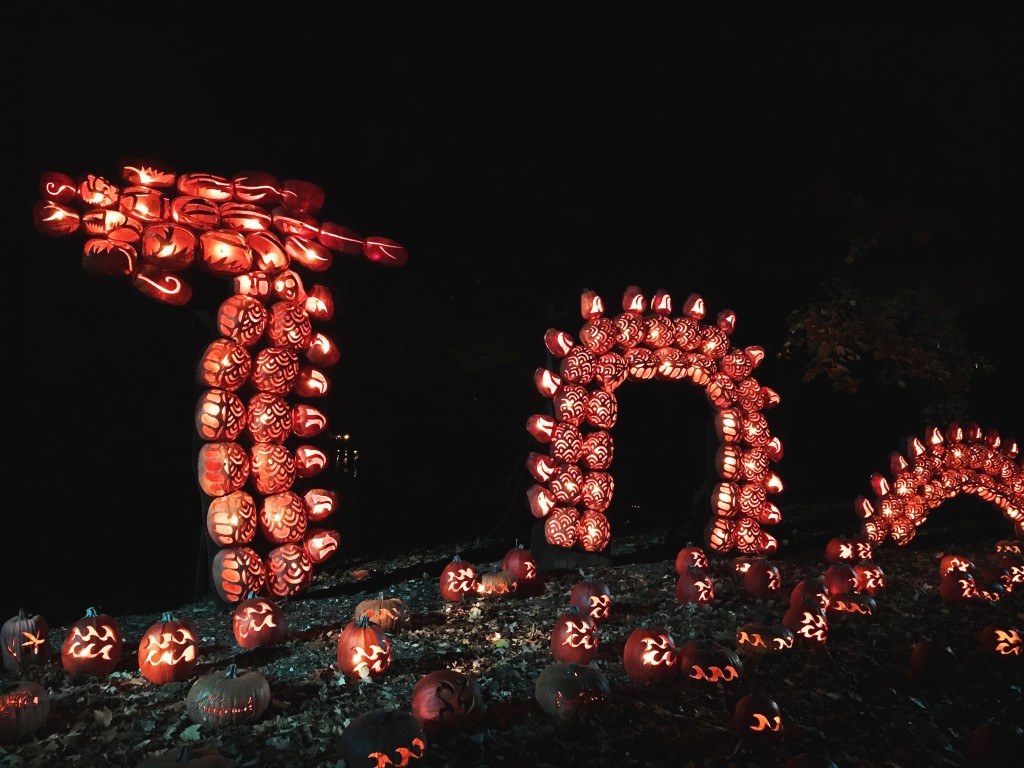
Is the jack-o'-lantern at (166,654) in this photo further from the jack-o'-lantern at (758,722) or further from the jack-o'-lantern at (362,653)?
the jack-o'-lantern at (758,722)

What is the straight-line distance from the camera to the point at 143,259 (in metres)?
7.48

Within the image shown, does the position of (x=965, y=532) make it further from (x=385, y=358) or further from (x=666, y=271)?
(x=385, y=358)

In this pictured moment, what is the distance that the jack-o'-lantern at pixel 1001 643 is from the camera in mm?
6609

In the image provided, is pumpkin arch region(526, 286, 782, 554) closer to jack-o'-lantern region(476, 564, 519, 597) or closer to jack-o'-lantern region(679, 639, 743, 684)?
jack-o'-lantern region(476, 564, 519, 597)

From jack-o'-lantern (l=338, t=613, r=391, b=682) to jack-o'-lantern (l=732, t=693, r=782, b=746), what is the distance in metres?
2.40

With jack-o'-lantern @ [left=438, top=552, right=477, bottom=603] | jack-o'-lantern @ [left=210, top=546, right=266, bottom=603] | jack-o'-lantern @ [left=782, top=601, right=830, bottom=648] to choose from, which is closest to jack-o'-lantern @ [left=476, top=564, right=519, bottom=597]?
jack-o'-lantern @ [left=438, top=552, right=477, bottom=603]

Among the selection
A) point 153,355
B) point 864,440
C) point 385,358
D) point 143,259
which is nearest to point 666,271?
point 385,358

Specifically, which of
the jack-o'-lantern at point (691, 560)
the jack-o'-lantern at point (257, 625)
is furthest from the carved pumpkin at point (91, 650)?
the jack-o'-lantern at point (691, 560)

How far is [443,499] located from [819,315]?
24.9ft

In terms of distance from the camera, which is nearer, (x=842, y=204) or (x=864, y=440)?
(x=842, y=204)

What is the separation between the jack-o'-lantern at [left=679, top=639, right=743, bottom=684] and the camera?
18.2 ft

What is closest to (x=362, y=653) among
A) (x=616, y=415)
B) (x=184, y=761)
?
(x=184, y=761)

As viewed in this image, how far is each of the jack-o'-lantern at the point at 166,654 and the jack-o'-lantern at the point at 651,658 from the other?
3.07 metres

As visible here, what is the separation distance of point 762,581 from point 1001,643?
7.30ft
